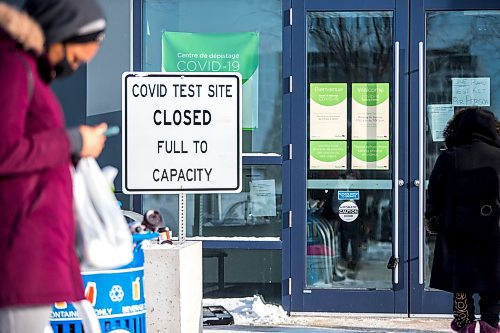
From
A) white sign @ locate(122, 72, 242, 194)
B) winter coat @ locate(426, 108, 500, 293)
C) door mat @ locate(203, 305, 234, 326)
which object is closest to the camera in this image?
white sign @ locate(122, 72, 242, 194)

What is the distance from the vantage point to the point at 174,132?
5.77 m

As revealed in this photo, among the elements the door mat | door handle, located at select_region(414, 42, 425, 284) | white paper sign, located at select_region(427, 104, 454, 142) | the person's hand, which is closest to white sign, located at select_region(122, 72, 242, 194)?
the door mat

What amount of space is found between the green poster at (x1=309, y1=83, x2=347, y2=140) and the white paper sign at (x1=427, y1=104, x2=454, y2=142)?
0.69 meters

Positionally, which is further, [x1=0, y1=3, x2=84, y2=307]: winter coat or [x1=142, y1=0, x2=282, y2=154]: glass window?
[x1=142, y1=0, x2=282, y2=154]: glass window

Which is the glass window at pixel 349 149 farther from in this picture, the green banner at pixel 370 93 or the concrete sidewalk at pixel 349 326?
the concrete sidewalk at pixel 349 326

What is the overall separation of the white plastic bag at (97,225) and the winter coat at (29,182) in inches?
5.2

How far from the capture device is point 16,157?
9.16ft

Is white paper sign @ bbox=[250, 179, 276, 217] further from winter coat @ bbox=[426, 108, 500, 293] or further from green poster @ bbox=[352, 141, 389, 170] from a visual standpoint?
winter coat @ bbox=[426, 108, 500, 293]

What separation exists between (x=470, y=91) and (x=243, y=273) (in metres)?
2.34

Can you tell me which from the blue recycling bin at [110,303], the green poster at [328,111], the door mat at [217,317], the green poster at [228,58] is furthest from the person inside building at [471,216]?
the blue recycling bin at [110,303]

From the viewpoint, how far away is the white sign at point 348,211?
7871 millimetres

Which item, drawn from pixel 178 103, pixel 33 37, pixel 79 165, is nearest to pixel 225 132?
pixel 178 103

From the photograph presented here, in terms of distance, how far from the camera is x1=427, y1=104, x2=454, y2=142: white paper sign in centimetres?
780

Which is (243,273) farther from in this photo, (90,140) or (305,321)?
(90,140)
